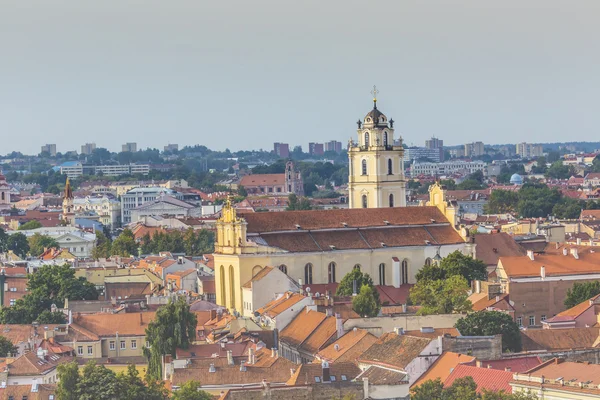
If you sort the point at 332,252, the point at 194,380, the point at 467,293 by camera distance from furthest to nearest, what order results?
the point at 332,252, the point at 467,293, the point at 194,380

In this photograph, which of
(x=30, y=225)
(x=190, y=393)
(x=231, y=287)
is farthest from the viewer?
(x=30, y=225)

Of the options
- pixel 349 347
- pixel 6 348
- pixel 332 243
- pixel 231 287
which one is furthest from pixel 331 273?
pixel 349 347

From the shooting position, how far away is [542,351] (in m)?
49.3

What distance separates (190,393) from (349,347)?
9555mm

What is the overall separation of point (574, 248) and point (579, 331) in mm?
18897

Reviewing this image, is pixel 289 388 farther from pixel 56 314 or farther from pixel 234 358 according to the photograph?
pixel 56 314

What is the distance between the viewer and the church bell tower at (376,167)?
3275 inches

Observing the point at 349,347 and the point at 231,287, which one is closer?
the point at 349,347

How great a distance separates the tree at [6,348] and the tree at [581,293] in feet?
63.2

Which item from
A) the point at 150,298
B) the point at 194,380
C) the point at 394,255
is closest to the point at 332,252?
the point at 394,255

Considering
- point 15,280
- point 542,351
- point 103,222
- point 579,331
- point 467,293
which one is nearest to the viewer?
point 542,351

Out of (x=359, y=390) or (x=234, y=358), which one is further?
(x=234, y=358)

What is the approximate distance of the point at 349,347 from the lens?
5069 centimetres

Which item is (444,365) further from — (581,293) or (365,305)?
(581,293)
